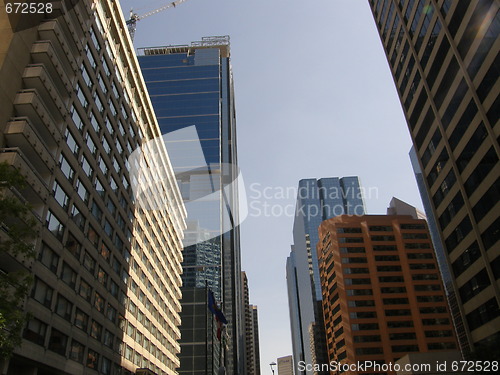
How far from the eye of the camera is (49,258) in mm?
31922

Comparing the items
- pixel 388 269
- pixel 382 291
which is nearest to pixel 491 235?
pixel 382 291

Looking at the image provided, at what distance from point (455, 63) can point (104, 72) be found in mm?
35821

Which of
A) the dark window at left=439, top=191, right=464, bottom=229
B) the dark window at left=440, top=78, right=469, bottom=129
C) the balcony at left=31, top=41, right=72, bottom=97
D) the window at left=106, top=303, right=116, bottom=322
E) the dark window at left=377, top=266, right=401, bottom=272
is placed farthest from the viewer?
the dark window at left=377, top=266, right=401, bottom=272

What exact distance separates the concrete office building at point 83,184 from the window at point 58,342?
0.47ft

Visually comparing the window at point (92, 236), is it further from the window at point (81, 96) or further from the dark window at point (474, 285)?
the dark window at point (474, 285)

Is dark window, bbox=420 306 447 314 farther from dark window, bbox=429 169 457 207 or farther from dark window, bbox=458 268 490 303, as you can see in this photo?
dark window, bbox=458 268 490 303

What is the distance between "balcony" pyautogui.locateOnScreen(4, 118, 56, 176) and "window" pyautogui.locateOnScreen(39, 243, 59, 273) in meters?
5.75

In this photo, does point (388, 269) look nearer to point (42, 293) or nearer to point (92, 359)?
point (92, 359)

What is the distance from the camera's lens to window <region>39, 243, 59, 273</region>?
1222 inches

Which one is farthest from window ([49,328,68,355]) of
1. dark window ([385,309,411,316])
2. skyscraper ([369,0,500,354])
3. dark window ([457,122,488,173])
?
dark window ([385,309,411,316])

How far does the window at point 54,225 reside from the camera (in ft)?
106

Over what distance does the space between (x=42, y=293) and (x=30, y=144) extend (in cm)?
1056

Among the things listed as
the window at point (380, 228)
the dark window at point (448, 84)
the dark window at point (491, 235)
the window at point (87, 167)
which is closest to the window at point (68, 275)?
the window at point (87, 167)

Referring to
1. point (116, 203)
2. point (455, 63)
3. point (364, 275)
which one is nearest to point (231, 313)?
point (364, 275)
